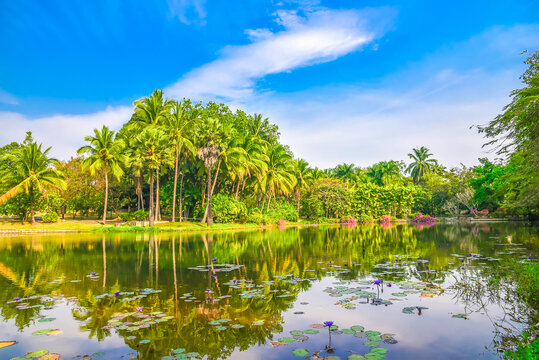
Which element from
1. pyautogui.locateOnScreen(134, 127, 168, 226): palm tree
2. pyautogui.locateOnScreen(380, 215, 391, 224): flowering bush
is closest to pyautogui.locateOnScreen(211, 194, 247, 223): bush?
pyautogui.locateOnScreen(134, 127, 168, 226): palm tree

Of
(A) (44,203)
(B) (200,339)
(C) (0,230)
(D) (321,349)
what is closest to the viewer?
(D) (321,349)

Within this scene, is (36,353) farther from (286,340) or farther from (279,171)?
(279,171)

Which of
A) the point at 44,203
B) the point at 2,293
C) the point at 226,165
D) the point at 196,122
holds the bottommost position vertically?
the point at 2,293

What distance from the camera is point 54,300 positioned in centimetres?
912

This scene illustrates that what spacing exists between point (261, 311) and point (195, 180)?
41541 mm

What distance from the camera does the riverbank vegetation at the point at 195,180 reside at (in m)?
38.3

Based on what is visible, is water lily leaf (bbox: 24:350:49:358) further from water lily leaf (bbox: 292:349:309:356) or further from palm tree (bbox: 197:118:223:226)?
palm tree (bbox: 197:118:223:226)

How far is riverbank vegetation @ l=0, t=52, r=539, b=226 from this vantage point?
126ft

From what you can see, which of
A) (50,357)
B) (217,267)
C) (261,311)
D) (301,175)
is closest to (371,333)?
(261,311)

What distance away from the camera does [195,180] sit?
47906mm

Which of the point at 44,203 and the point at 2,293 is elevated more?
the point at 44,203

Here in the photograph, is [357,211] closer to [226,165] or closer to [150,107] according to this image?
[226,165]

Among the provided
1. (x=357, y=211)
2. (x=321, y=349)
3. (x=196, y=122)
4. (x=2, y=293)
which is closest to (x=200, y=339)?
(x=321, y=349)

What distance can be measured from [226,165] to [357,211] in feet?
106
